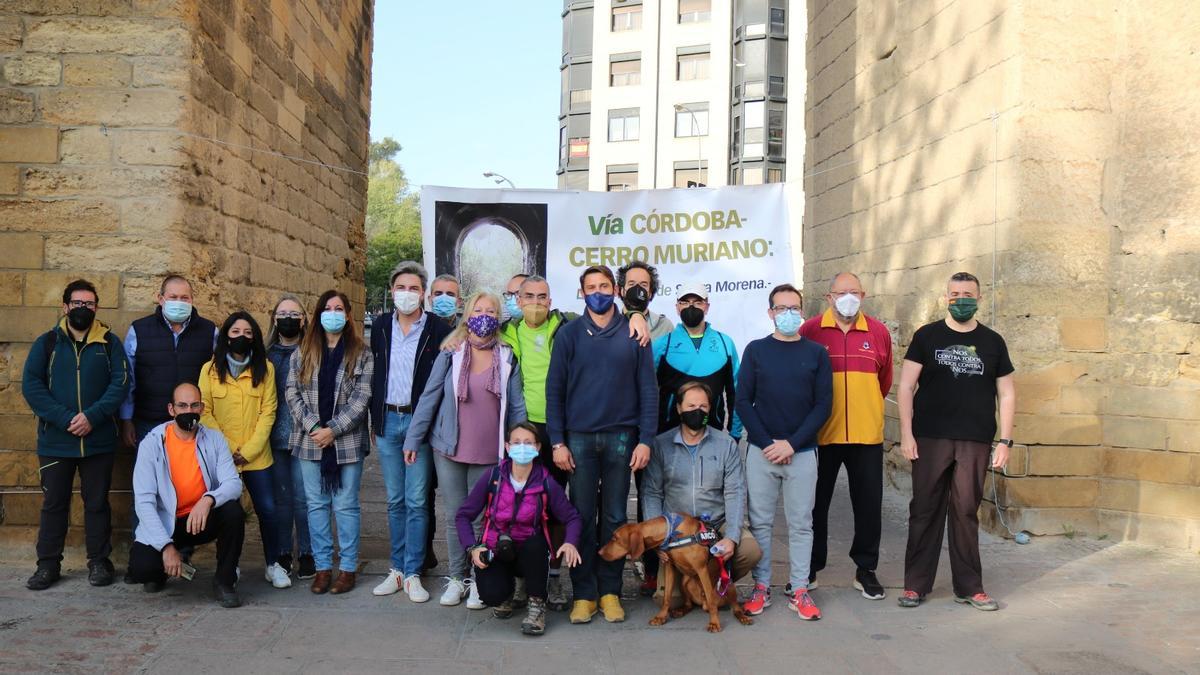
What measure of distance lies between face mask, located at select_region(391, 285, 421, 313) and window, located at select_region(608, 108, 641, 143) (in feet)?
132

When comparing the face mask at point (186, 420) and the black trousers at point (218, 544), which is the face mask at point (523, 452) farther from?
the face mask at point (186, 420)

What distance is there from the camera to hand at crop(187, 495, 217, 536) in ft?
16.7

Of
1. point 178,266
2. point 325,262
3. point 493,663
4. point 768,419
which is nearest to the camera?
point 493,663

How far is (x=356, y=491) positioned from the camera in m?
5.68

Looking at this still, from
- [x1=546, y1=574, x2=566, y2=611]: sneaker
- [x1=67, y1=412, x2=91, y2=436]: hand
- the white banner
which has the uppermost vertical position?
the white banner

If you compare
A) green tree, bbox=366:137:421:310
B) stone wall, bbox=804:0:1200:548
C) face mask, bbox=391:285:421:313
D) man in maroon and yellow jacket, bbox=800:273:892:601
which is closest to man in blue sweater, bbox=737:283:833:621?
man in maroon and yellow jacket, bbox=800:273:892:601

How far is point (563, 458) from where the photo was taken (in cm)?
502

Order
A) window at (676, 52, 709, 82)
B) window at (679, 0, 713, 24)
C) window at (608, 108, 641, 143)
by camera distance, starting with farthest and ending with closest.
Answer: window at (608, 108, 641, 143), window at (676, 52, 709, 82), window at (679, 0, 713, 24)

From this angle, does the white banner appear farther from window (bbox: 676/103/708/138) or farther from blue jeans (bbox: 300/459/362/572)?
window (bbox: 676/103/708/138)

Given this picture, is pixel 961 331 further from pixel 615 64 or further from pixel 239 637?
pixel 615 64

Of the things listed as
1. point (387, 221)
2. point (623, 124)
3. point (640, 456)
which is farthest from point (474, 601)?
point (387, 221)

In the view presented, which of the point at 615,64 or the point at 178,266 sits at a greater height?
the point at 615,64

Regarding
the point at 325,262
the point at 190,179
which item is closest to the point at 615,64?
the point at 325,262

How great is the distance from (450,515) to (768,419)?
1.82 metres
